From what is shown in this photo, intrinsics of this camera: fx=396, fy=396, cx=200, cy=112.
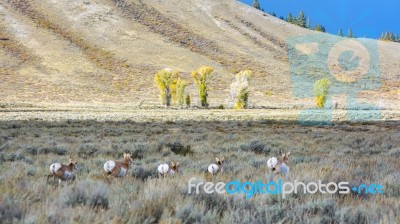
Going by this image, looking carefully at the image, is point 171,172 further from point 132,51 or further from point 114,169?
point 132,51

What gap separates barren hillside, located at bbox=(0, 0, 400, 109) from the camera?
3049 inches

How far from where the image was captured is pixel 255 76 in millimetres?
100938

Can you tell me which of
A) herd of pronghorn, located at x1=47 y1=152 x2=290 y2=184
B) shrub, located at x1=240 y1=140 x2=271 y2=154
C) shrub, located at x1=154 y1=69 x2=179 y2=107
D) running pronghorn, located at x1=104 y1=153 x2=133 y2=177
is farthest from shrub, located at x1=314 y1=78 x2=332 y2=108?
running pronghorn, located at x1=104 y1=153 x2=133 y2=177

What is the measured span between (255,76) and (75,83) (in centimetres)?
4459

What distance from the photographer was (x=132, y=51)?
102938mm

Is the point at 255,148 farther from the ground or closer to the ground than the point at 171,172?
closer to the ground

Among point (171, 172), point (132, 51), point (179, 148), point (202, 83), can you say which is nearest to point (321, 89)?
point (202, 83)

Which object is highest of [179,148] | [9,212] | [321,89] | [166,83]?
[166,83]

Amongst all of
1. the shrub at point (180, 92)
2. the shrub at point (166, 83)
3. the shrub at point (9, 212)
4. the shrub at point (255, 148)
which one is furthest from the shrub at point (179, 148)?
the shrub at point (166, 83)

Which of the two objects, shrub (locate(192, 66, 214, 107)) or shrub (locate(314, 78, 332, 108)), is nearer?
shrub (locate(192, 66, 214, 107))

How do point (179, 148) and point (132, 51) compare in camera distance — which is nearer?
point (179, 148)

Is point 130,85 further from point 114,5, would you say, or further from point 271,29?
point 271,29

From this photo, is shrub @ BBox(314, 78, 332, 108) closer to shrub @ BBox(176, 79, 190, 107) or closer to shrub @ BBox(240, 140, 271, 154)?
shrub @ BBox(176, 79, 190, 107)

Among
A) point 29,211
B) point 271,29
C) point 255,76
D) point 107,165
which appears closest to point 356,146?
point 107,165
